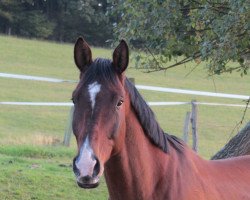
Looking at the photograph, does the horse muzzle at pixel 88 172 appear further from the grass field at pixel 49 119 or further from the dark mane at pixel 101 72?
the grass field at pixel 49 119

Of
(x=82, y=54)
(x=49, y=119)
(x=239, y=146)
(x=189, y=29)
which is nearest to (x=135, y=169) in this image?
(x=82, y=54)

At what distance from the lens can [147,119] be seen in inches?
137

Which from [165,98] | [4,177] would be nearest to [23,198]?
[4,177]

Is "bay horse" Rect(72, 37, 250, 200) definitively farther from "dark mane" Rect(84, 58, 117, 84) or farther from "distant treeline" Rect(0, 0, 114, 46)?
"distant treeline" Rect(0, 0, 114, 46)

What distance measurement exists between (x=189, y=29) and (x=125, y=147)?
379cm

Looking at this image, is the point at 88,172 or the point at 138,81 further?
the point at 138,81

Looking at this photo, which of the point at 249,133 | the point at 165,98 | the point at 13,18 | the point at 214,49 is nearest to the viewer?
the point at 214,49

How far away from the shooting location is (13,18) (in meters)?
51.5

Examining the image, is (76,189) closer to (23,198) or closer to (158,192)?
(23,198)

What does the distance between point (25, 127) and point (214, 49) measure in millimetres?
12097

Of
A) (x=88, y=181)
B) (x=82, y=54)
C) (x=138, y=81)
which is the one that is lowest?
(x=138, y=81)

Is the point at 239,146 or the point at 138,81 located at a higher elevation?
the point at 239,146

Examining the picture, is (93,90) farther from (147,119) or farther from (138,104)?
(147,119)

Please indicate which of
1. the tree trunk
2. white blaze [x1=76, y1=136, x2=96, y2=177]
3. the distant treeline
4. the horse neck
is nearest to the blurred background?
the tree trunk
